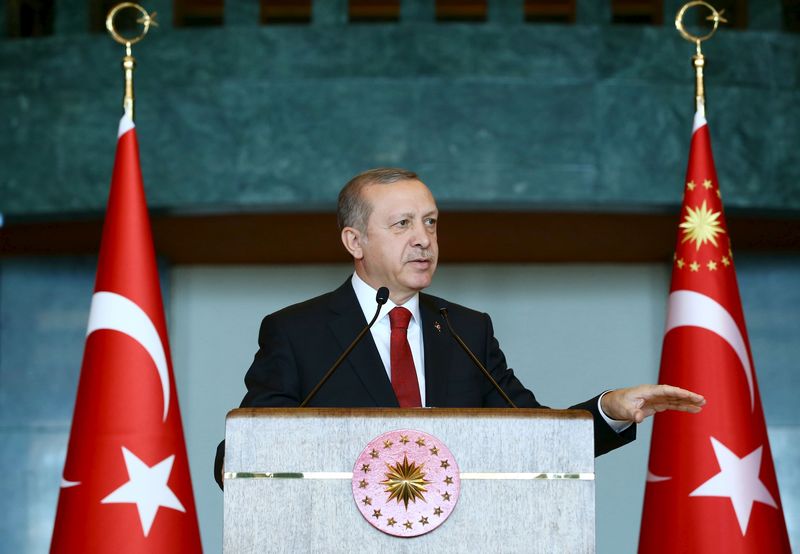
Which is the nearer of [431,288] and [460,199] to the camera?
[460,199]

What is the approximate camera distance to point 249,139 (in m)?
5.21

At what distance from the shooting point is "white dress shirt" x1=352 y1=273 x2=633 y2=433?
2.75 m

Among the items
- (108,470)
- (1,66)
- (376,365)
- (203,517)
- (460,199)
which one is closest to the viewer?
(376,365)

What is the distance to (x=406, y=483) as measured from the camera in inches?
84.0

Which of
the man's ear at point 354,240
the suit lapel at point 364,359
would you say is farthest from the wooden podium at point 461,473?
the man's ear at point 354,240

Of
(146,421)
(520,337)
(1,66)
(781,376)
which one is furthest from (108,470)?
(781,376)

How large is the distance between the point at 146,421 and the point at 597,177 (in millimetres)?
2167

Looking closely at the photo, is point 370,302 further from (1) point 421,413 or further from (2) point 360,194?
(1) point 421,413

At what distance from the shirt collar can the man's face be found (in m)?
0.02

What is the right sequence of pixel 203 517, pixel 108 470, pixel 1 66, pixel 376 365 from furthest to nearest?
pixel 203 517 < pixel 1 66 < pixel 108 470 < pixel 376 365

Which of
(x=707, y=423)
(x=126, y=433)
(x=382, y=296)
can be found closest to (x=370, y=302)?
(x=382, y=296)

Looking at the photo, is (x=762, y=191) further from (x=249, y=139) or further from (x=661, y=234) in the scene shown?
(x=249, y=139)

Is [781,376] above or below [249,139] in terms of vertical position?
below

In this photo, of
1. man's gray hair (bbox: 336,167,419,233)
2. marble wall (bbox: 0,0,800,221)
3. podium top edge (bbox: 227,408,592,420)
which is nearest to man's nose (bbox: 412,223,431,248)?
man's gray hair (bbox: 336,167,419,233)
